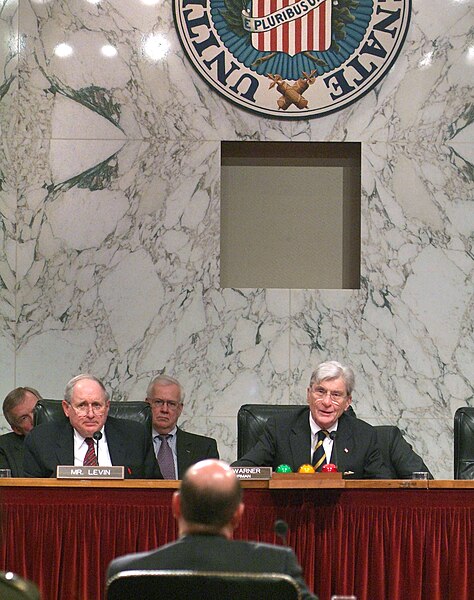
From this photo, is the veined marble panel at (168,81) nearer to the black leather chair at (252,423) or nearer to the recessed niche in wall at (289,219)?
the recessed niche in wall at (289,219)

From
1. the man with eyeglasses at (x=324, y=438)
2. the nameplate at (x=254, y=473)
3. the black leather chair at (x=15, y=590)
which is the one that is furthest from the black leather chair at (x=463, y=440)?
the black leather chair at (x=15, y=590)

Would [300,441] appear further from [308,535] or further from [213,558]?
[213,558]

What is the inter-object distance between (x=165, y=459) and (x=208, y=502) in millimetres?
3795

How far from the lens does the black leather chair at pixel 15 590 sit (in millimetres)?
2303

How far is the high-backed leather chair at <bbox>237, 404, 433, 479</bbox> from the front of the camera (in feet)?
19.0

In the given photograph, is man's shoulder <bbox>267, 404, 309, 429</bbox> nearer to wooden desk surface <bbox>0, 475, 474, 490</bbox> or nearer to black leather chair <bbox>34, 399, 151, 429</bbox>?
black leather chair <bbox>34, 399, 151, 429</bbox>

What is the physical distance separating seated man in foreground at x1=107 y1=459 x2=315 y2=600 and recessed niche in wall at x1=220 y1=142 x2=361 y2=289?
5.36 m

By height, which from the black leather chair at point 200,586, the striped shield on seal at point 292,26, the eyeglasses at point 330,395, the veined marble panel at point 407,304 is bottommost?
the black leather chair at point 200,586

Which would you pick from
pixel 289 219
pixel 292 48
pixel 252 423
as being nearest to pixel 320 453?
pixel 252 423

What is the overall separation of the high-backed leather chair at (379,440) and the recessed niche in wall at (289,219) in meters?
2.19

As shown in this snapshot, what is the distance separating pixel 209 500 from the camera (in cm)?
262

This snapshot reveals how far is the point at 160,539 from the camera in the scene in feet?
15.0

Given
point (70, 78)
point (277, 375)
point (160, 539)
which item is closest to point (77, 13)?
point (70, 78)

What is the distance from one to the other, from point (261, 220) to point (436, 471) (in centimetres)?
207
